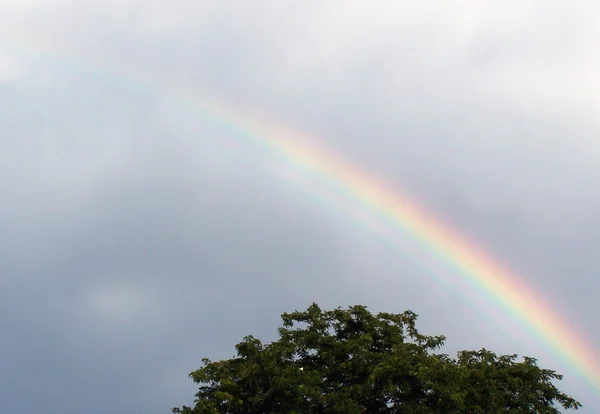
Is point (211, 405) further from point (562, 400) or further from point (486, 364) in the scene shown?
point (562, 400)

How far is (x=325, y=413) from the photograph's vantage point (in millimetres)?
25672

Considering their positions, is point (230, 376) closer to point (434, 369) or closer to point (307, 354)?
point (307, 354)

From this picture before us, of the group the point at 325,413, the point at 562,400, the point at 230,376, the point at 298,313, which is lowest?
the point at 562,400

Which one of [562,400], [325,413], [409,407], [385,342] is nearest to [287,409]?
[325,413]

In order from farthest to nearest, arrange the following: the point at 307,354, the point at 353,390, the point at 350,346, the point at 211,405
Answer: the point at 307,354, the point at 350,346, the point at 353,390, the point at 211,405

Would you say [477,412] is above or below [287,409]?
below

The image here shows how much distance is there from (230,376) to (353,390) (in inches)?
223

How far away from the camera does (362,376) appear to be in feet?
91.6

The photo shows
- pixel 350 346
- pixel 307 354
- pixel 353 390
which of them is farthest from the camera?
pixel 307 354

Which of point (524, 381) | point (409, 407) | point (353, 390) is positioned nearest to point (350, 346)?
point (353, 390)

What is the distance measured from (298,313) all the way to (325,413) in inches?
264

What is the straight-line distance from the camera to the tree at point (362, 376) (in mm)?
25234

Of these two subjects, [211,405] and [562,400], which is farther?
[562,400]

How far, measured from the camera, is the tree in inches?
993
